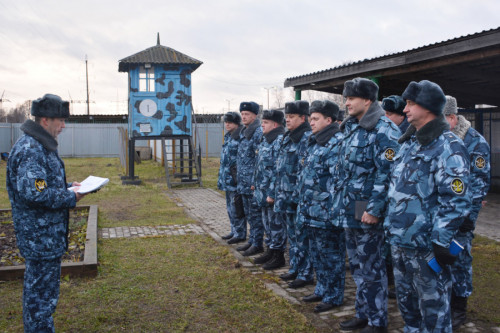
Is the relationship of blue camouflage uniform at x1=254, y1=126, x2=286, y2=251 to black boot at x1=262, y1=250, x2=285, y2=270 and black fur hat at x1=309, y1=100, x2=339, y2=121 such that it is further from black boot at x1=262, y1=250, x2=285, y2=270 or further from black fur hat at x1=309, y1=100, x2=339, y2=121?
black fur hat at x1=309, y1=100, x2=339, y2=121

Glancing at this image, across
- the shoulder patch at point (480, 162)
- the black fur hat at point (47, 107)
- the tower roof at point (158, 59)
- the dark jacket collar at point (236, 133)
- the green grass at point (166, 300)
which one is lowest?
the green grass at point (166, 300)

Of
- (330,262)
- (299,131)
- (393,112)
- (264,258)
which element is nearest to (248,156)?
(264,258)

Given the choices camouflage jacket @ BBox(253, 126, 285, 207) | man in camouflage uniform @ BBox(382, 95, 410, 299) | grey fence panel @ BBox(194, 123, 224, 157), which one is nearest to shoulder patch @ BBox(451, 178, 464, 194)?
man in camouflage uniform @ BBox(382, 95, 410, 299)

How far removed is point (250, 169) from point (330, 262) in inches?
101

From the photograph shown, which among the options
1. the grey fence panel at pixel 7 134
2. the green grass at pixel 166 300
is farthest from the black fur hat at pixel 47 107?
the grey fence panel at pixel 7 134

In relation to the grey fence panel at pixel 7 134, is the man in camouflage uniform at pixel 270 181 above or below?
below

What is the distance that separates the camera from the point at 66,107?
3525mm

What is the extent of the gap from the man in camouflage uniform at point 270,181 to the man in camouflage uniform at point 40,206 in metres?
2.76

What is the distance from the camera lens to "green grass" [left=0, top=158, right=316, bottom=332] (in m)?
4.09

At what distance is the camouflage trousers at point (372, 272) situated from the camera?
364 cm

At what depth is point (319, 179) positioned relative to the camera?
4281mm

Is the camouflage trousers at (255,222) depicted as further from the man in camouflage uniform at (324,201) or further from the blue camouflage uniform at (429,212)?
the blue camouflage uniform at (429,212)

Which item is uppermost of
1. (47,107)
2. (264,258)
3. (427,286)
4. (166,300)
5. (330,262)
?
(47,107)

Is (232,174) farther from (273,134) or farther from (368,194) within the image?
(368,194)
